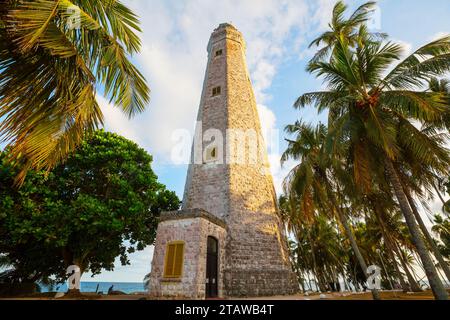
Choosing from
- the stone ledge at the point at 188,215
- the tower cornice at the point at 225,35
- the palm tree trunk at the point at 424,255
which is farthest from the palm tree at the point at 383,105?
the tower cornice at the point at 225,35

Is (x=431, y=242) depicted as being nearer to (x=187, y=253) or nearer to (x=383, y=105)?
(x=383, y=105)

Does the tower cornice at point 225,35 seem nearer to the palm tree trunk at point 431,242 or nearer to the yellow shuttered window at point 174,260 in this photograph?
the yellow shuttered window at point 174,260

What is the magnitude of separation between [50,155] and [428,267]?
943 centimetres

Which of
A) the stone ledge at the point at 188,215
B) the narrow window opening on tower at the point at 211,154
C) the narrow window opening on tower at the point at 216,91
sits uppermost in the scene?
the narrow window opening on tower at the point at 216,91

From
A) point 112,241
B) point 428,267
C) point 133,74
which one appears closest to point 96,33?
point 133,74

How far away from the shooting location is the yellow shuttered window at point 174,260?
9.97 metres

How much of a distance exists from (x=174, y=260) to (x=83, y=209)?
5.12m

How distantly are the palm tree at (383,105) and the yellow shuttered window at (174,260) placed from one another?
23.3ft

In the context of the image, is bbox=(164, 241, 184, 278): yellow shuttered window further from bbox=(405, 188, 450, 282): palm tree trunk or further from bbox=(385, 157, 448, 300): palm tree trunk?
bbox=(405, 188, 450, 282): palm tree trunk

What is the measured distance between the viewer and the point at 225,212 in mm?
13203

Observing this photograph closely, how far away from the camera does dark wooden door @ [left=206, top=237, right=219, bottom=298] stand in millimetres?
10961

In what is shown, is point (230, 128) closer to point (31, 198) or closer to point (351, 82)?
point (351, 82)
